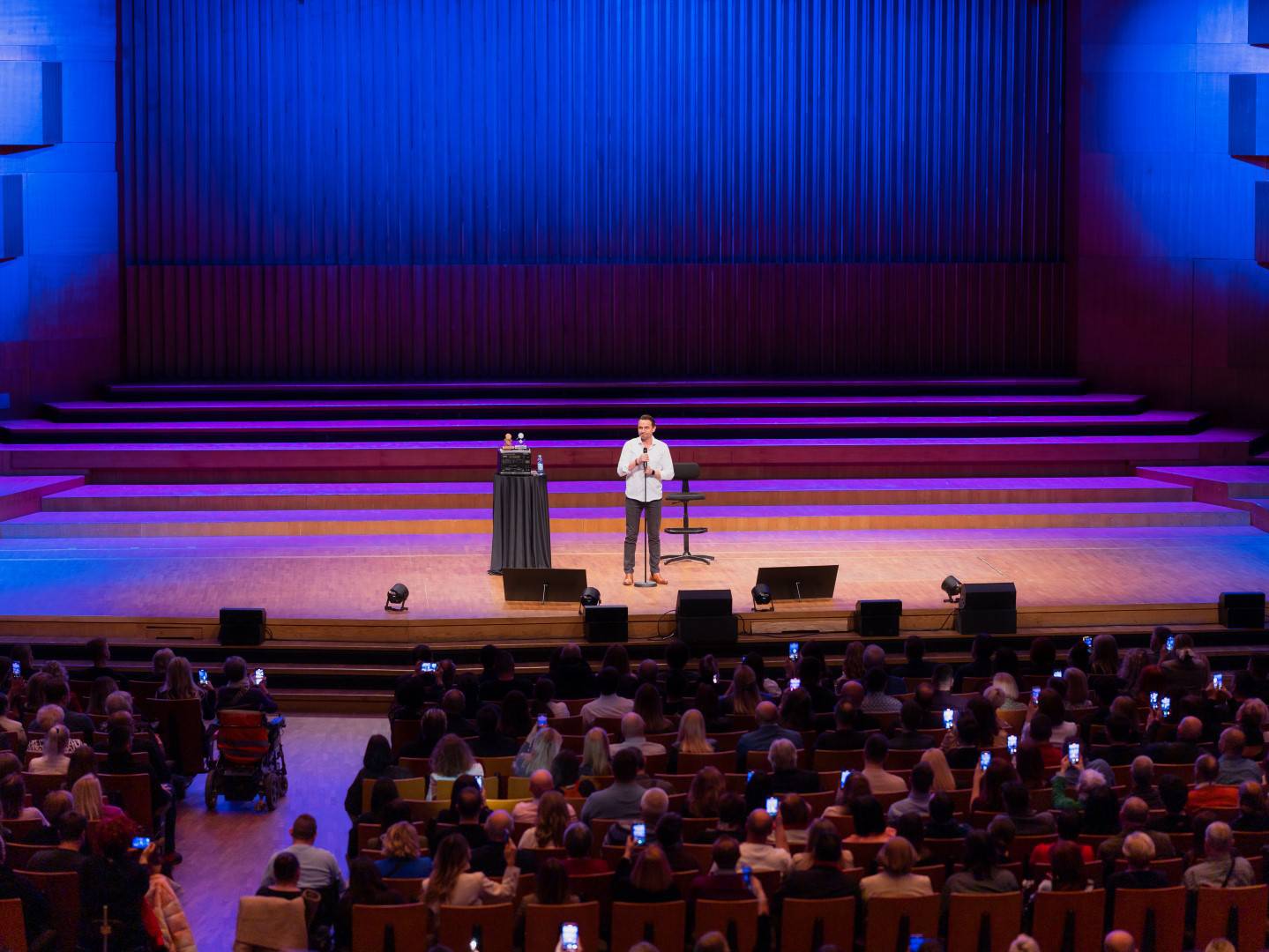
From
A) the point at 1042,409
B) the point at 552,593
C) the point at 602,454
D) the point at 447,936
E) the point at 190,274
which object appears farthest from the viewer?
the point at 190,274

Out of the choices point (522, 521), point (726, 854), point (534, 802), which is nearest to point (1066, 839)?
point (726, 854)

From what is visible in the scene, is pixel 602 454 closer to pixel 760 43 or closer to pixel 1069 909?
pixel 760 43

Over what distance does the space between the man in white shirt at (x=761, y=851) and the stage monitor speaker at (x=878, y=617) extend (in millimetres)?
4366

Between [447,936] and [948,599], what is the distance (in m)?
5.89

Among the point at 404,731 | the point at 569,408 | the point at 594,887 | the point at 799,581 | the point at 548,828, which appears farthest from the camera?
the point at 569,408

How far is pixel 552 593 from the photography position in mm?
10375

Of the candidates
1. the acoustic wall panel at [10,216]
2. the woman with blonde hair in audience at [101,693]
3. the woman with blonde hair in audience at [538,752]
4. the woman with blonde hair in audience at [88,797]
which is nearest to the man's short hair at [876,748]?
the woman with blonde hair in audience at [538,752]

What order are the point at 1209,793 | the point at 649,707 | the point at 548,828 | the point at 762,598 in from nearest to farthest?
the point at 548,828 → the point at 1209,793 → the point at 649,707 → the point at 762,598

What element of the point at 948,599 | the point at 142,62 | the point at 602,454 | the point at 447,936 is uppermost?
the point at 142,62

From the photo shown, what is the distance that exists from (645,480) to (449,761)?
4.35 meters

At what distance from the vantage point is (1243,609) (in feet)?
33.0

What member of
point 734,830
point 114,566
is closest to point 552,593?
point 114,566

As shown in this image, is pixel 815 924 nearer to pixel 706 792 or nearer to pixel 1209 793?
pixel 706 792

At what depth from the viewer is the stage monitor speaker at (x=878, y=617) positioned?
9914mm
